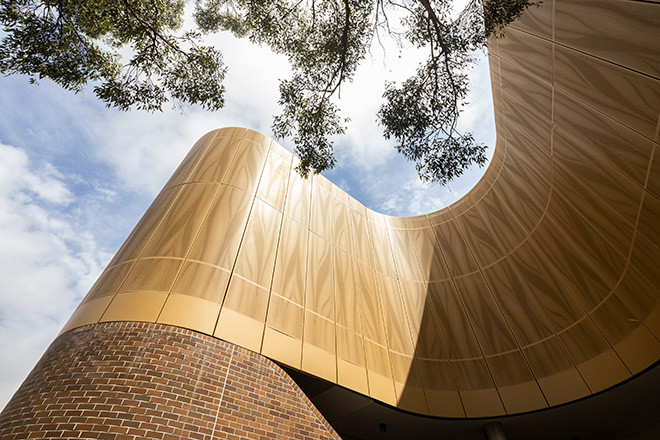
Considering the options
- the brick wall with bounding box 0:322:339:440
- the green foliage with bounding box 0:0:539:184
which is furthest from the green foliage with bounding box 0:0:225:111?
the brick wall with bounding box 0:322:339:440

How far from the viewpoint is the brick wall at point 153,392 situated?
4277 mm

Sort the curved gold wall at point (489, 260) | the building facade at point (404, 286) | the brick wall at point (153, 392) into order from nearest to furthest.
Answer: the brick wall at point (153, 392) < the building facade at point (404, 286) < the curved gold wall at point (489, 260)

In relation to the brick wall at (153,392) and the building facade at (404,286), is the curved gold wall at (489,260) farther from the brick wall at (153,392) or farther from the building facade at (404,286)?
the brick wall at (153,392)

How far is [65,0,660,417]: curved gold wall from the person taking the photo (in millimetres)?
5988

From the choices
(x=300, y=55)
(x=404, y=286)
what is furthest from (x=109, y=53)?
(x=404, y=286)

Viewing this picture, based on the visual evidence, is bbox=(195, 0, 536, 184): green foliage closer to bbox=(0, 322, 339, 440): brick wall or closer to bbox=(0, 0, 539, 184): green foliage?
bbox=(0, 0, 539, 184): green foliage

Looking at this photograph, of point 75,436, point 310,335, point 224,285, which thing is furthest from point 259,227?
point 75,436

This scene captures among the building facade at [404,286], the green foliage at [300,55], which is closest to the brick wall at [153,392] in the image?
the building facade at [404,286]

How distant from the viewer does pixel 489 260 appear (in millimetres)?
10594

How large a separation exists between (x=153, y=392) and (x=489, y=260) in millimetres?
10064

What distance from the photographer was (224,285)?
6.27m

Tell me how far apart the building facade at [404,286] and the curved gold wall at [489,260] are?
4 cm

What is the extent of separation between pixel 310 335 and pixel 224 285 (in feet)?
7.23

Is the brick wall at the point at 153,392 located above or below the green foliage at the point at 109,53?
below
